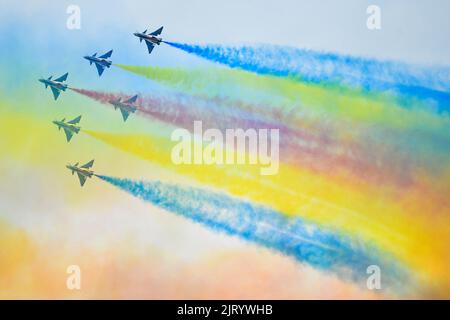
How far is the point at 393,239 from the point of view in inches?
1053

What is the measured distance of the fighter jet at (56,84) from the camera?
28217 millimetres

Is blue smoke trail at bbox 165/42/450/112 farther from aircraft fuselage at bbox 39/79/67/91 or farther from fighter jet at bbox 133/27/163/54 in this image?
aircraft fuselage at bbox 39/79/67/91

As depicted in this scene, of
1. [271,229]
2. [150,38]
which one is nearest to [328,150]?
[271,229]

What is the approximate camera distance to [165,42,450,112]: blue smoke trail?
27250mm

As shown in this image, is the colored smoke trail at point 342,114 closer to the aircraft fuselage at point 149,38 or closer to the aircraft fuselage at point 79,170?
the aircraft fuselage at point 149,38

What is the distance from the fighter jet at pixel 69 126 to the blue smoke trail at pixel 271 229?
6.58 ft

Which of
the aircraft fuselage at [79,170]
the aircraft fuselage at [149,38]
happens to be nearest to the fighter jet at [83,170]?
the aircraft fuselage at [79,170]

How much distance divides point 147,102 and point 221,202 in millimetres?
3730

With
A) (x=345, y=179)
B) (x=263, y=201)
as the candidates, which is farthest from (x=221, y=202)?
(x=345, y=179)

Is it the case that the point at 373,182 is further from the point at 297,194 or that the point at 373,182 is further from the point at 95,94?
the point at 95,94

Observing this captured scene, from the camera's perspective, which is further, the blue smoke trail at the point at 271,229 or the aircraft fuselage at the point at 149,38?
the aircraft fuselage at the point at 149,38

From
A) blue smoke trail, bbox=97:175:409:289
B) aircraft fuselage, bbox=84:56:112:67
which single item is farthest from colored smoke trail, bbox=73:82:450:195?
aircraft fuselage, bbox=84:56:112:67
